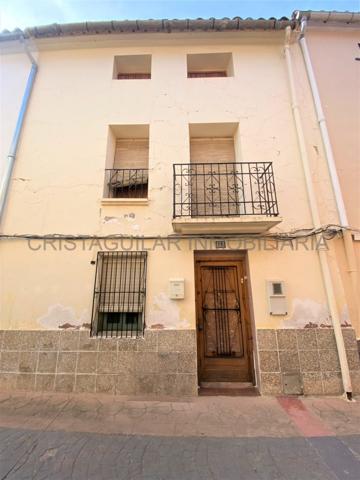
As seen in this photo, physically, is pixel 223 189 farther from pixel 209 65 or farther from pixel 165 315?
pixel 209 65

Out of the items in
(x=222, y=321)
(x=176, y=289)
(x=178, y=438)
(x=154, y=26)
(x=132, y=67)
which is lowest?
(x=178, y=438)

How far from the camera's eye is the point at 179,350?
409 cm

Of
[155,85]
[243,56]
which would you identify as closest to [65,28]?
[155,85]

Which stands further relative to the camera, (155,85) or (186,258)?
(155,85)

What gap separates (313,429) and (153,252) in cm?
343

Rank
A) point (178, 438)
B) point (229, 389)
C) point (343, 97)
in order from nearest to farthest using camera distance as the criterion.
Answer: point (178, 438)
point (229, 389)
point (343, 97)

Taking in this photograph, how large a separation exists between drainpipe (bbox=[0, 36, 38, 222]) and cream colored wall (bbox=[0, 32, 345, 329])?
12 cm

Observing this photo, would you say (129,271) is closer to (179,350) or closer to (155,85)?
(179,350)

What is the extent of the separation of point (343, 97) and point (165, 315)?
6236 mm

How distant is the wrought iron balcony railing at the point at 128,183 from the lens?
17.3 feet

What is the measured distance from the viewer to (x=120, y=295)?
176 inches

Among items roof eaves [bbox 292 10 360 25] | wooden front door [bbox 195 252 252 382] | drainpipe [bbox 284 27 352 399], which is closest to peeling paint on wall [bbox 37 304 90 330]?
wooden front door [bbox 195 252 252 382]

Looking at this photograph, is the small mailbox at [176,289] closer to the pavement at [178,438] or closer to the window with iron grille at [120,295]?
the window with iron grille at [120,295]

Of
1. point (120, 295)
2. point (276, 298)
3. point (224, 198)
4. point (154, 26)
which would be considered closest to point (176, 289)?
point (120, 295)
